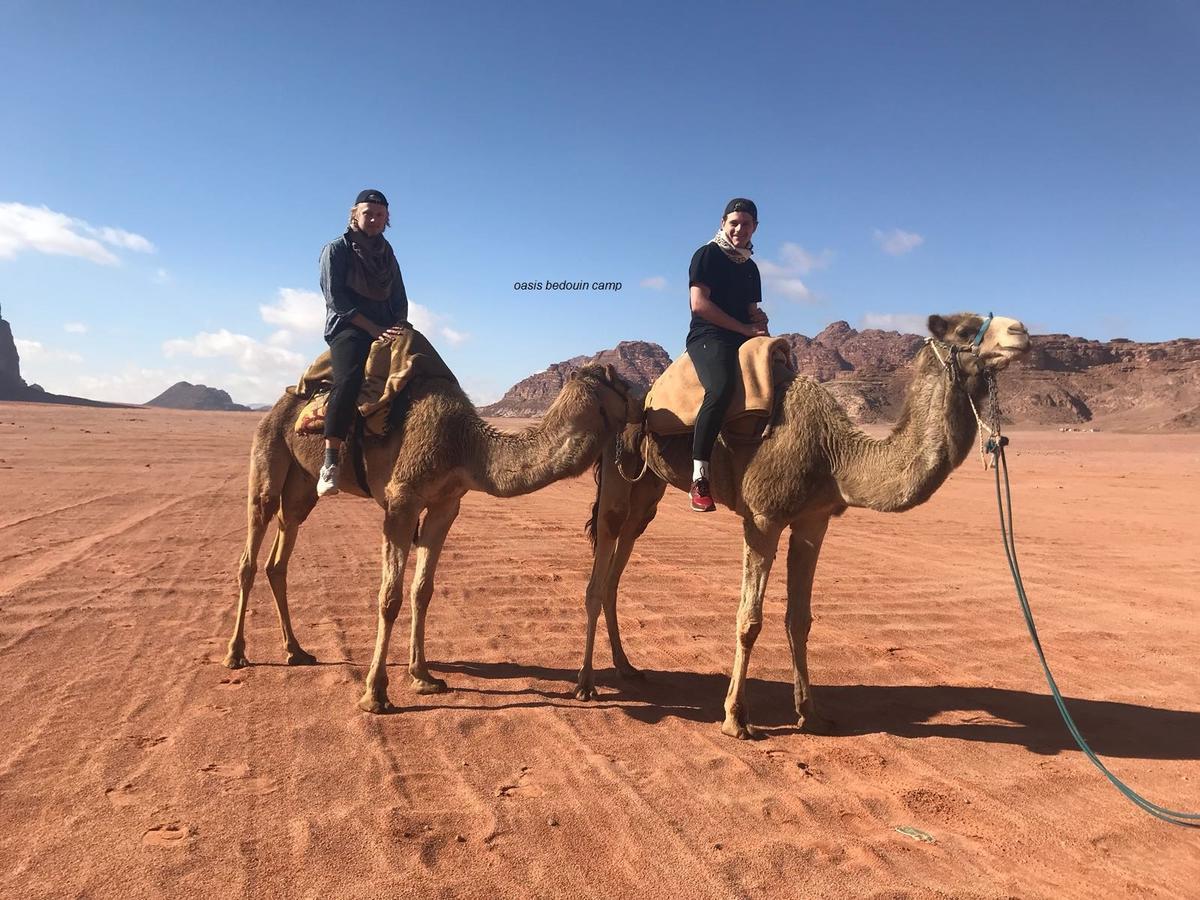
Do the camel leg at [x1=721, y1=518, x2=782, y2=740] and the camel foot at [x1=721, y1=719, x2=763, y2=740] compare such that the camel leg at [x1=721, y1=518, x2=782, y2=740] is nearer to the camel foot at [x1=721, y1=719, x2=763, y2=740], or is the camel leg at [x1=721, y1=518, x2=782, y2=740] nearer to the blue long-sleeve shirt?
the camel foot at [x1=721, y1=719, x2=763, y2=740]

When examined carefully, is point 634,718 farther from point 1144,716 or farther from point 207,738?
point 1144,716

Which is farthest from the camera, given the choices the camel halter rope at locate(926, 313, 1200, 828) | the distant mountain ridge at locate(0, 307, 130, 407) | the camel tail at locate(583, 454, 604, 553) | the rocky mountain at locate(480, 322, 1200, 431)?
the distant mountain ridge at locate(0, 307, 130, 407)

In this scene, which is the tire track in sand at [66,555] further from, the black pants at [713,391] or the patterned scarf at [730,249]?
the patterned scarf at [730,249]

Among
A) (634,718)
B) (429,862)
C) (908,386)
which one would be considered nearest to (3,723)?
(429,862)

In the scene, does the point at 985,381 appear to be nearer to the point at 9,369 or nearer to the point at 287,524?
the point at 287,524

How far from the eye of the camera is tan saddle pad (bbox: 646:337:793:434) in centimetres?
512

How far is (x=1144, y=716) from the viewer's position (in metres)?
5.58

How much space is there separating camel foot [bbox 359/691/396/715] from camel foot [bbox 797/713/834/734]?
306 cm

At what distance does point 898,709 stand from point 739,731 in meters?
1.56

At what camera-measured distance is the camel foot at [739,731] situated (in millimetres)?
5012

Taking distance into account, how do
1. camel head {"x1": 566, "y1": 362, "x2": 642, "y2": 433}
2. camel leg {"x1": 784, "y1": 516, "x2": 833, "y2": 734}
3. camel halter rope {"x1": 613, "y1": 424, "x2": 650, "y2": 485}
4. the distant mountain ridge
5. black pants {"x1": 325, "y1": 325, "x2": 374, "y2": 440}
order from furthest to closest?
the distant mountain ridge → camel halter rope {"x1": 613, "y1": 424, "x2": 650, "y2": 485} → black pants {"x1": 325, "y1": 325, "x2": 374, "y2": 440} → camel leg {"x1": 784, "y1": 516, "x2": 833, "y2": 734} → camel head {"x1": 566, "y1": 362, "x2": 642, "y2": 433}

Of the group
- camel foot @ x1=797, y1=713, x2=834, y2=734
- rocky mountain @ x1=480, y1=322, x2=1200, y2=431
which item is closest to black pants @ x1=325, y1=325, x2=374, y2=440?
camel foot @ x1=797, y1=713, x2=834, y2=734

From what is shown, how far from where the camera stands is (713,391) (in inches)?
198

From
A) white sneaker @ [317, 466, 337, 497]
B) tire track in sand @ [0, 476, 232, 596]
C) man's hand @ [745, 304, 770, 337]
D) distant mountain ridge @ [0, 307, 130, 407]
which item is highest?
distant mountain ridge @ [0, 307, 130, 407]
